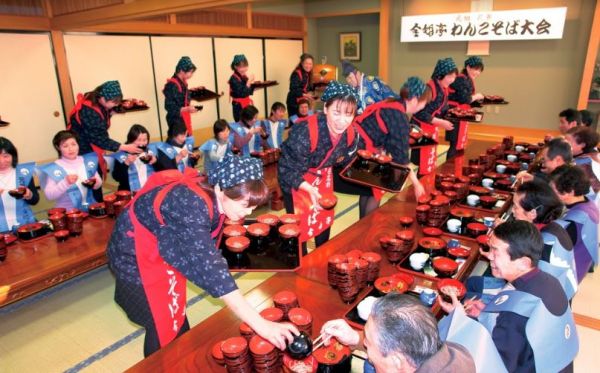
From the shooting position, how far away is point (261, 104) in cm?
920

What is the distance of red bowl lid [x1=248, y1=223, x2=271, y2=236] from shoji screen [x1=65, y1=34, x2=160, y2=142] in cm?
527

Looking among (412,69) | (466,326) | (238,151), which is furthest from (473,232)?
(412,69)

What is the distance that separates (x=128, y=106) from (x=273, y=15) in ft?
16.0

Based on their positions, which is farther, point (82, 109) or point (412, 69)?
point (412, 69)

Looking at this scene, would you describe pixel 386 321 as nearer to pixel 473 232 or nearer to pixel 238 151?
pixel 473 232

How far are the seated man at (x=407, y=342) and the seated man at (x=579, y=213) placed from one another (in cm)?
169

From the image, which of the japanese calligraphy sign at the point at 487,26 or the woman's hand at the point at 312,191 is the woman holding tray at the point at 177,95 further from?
the japanese calligraphy sign at the point at 487,26

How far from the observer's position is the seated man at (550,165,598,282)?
2.33 meters

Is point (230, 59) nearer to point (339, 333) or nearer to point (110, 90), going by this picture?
point (110, 90)

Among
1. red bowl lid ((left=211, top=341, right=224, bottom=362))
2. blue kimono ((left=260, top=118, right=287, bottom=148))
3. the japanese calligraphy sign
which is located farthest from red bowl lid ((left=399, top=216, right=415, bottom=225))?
the japanese calligraphy sign

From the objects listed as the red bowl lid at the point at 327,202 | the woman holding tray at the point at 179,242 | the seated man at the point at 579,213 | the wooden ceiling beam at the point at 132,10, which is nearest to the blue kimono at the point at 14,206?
the wooden ceiling beam at the point at 132,10

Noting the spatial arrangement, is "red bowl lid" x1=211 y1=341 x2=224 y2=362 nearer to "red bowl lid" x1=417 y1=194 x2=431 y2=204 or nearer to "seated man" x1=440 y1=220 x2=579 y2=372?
"seated man" x1=440 y1=220 x2=579 y2=372

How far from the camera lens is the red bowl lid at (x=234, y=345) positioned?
4.45ft

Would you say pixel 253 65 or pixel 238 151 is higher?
pixel 253 65
